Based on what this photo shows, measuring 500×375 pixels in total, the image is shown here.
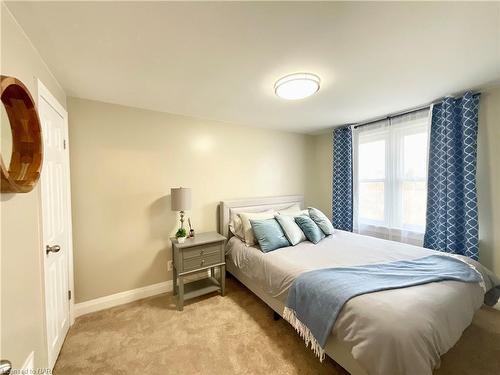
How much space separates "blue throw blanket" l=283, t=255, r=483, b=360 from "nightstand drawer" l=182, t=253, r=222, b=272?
1.09 m

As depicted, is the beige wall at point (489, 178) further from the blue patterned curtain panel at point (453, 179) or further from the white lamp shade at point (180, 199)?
the white lamp shade at point (180, 199)

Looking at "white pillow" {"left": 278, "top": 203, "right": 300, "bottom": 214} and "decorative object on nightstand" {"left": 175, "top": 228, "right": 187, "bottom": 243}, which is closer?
"decorative object on nightstand" {"left": 175, "top": 228, "right": 187, "bottom": 243}

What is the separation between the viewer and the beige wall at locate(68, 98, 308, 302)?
2.21 meters

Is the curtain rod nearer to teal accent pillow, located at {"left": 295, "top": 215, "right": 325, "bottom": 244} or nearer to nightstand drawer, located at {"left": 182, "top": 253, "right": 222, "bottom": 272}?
teal accent pillow, located at {"left": 295, "top": 215, "right": 325, "bottom": 244}

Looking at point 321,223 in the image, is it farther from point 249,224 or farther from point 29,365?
point 29,365

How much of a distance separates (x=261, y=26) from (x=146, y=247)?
2520 mm

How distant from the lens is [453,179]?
7.45 ft

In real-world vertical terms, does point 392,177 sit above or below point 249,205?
above

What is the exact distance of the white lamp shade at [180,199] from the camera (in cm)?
245

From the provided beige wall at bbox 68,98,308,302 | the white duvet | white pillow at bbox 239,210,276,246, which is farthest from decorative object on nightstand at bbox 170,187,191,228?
the white duvet

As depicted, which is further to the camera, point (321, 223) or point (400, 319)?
point (321, 223)

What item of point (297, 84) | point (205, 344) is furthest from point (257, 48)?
point (205, 344)

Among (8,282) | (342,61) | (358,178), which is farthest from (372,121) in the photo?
(8,282)

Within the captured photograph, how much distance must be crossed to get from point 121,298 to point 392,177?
380 cm
